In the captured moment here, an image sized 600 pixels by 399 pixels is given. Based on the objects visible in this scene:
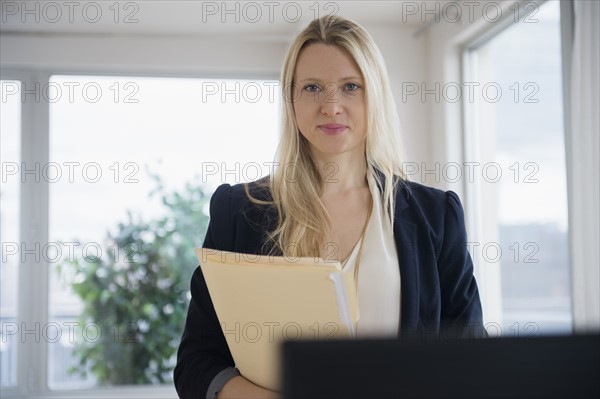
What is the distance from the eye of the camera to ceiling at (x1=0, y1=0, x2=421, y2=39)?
14.2 ft

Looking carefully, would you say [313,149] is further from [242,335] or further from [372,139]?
[242,335]

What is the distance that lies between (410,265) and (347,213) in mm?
212

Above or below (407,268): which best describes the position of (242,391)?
below

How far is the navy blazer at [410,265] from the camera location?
144 centimetres

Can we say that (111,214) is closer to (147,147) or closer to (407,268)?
(147,147)

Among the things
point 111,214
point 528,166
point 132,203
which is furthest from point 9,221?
point 528,166

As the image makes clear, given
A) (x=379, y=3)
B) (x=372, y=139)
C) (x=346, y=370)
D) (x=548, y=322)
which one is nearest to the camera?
(x=346, y=370)

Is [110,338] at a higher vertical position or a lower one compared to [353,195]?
lower

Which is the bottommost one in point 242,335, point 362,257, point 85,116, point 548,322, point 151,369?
point 151,369

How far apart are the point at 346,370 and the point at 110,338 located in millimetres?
4589

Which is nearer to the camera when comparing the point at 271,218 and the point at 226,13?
the point at 271,218

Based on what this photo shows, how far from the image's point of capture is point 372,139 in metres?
1.66

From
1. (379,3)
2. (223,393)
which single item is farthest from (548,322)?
(223,393)

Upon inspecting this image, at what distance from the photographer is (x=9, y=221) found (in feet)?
15.7
